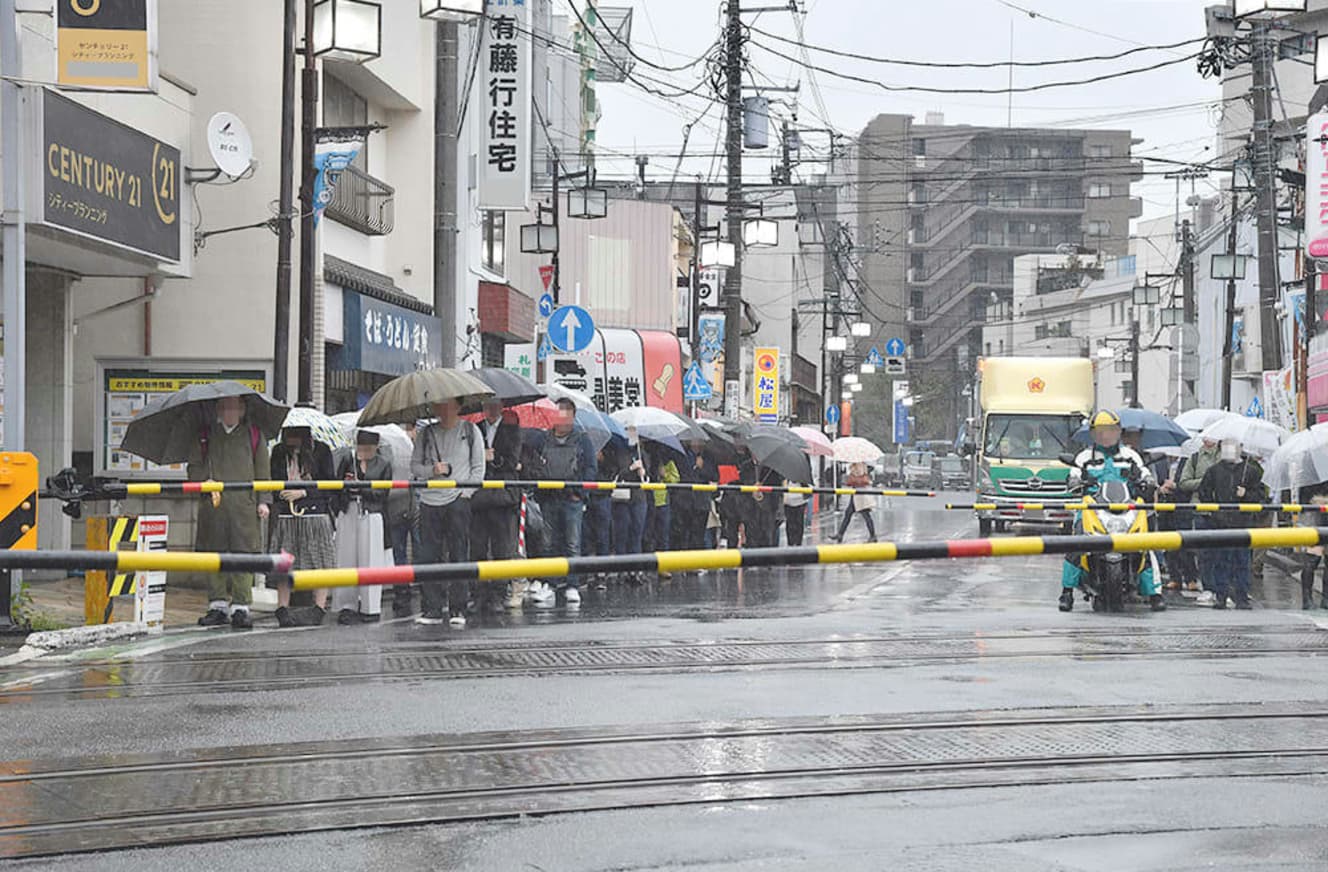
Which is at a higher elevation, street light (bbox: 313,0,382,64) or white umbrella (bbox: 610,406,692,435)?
street light (bbox: 313,0,382,64)

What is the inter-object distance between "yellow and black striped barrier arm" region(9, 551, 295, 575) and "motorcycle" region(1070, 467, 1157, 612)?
32.2 ft

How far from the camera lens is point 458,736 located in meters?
7.84

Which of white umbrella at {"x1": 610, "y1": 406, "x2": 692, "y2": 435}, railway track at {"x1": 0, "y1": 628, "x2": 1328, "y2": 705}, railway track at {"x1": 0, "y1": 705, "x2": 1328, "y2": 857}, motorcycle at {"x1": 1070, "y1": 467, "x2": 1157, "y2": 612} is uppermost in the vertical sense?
white umbrella at {"x1": 610, "y1": 406, "x2": 692, "y2": 435}

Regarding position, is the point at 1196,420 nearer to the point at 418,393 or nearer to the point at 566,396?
the point at 566,396

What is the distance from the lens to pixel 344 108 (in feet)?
80.5

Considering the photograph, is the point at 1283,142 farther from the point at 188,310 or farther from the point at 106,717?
the point at 106,717

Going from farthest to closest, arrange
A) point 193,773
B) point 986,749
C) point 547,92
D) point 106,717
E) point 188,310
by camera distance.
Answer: point 547,92 → point 188,310 → point 106,717 → point 986,749 → point 193,773

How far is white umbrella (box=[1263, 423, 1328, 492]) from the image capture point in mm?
16703

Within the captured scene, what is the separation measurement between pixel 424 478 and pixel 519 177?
44.1 feet

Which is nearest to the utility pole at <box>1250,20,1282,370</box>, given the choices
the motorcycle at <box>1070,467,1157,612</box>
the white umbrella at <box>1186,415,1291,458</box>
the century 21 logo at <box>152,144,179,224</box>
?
the white umbrella at <box>1186,415,1291,458</box>

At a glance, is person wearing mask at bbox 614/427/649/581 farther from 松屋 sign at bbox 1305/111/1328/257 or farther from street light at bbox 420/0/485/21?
松屋 sign at bbox 1305/111/1328/257

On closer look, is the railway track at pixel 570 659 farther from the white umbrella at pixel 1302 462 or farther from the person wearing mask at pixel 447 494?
→ the white umbrella at pixel 1302 462

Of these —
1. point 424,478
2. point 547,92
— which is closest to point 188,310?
point 424,478

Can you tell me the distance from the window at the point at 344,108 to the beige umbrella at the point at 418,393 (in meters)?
9.69
